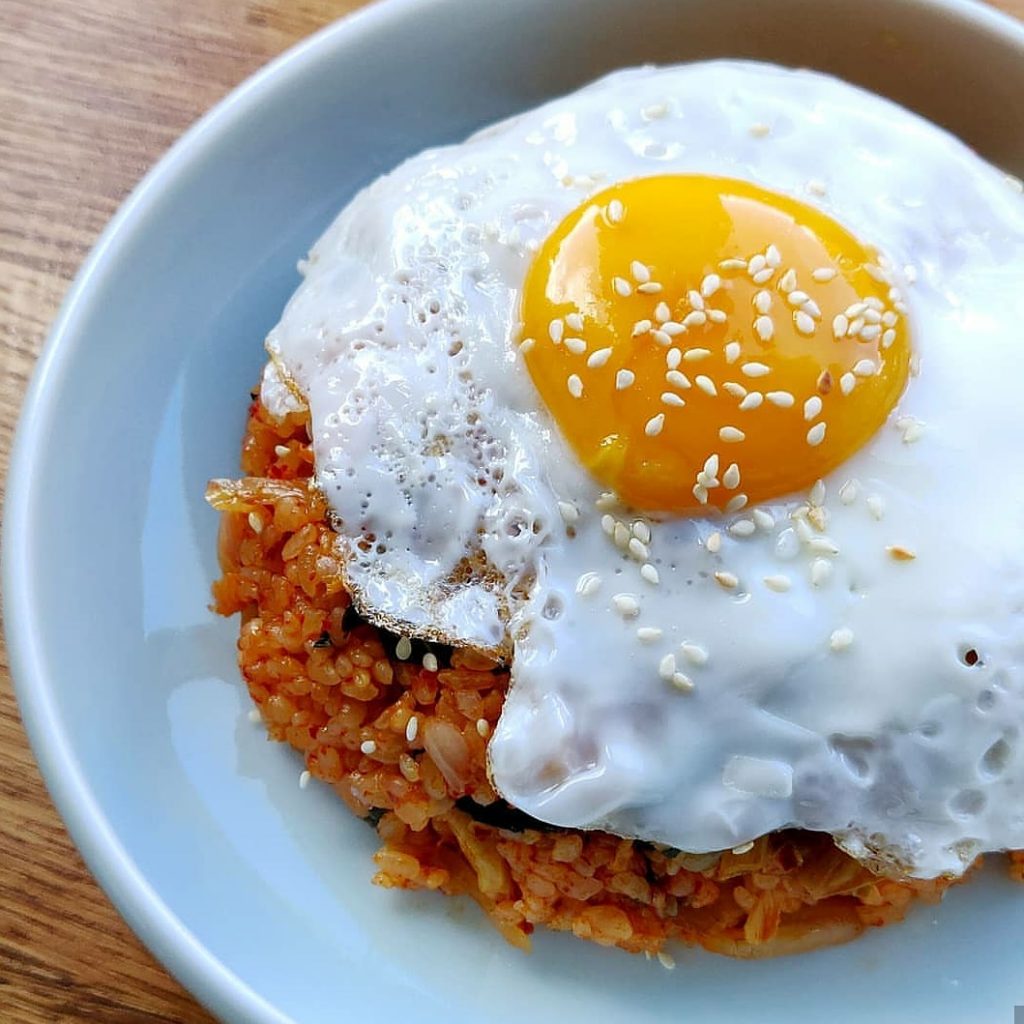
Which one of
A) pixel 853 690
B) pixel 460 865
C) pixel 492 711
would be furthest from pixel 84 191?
pixel 853 690

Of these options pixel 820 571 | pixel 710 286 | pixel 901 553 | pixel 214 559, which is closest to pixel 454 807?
pixel 214 559

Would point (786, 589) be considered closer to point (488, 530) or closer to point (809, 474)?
point (809, 474)

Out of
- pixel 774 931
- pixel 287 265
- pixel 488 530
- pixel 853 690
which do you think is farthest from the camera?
pixel 287 265

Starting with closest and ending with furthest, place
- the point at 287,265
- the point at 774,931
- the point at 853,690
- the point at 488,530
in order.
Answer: the point at 853,690 < the point at 488,530 < the point at 774,931 < the point at 287,265

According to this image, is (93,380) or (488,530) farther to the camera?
(93,380)

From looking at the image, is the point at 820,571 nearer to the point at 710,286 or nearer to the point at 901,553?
the point at 901,553

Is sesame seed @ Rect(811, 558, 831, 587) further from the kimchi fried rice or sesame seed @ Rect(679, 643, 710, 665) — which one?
the kimchi fried rice
